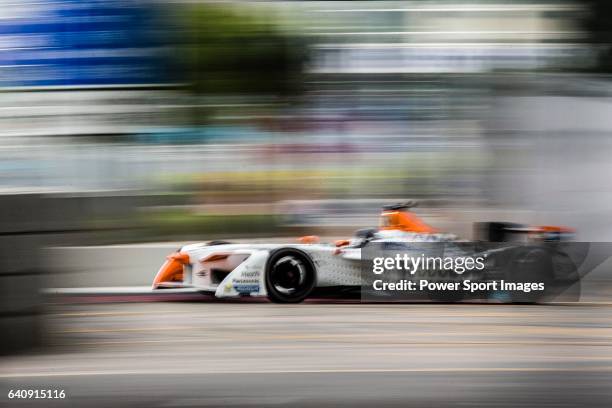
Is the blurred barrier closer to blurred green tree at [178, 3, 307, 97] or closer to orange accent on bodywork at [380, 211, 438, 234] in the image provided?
orange accent on bodywork at [380, 211, 438, 234]

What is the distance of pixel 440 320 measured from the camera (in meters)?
6.91

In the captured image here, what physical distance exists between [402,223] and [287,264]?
1.10 metres

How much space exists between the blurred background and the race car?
1229 millimetres

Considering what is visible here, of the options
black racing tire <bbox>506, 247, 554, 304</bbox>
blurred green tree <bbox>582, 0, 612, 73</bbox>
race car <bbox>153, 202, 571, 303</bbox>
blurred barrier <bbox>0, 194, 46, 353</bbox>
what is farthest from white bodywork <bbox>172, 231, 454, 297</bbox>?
blurred green tree <bbox>582, 0, 612, 73</bbox>

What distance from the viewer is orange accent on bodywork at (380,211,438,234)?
318 inches

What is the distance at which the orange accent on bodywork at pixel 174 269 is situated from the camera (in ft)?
26.8

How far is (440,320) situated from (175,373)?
2912 millimetres

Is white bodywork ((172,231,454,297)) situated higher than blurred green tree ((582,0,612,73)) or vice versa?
blurred green tree ((582,0,612,73))

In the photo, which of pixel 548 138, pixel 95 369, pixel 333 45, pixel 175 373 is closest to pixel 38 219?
pixel 95 369

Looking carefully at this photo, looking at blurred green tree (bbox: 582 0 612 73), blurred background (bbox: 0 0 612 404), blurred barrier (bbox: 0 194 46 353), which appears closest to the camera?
blurred green tree (bbox: 582 0 612 73)

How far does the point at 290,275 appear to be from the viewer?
806cm

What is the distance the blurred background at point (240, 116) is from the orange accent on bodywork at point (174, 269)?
1074 mm

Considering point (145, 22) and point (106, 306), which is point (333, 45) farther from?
point (106, 306)

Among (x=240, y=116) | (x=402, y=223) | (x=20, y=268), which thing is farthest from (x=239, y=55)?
(x=20, y=268)
